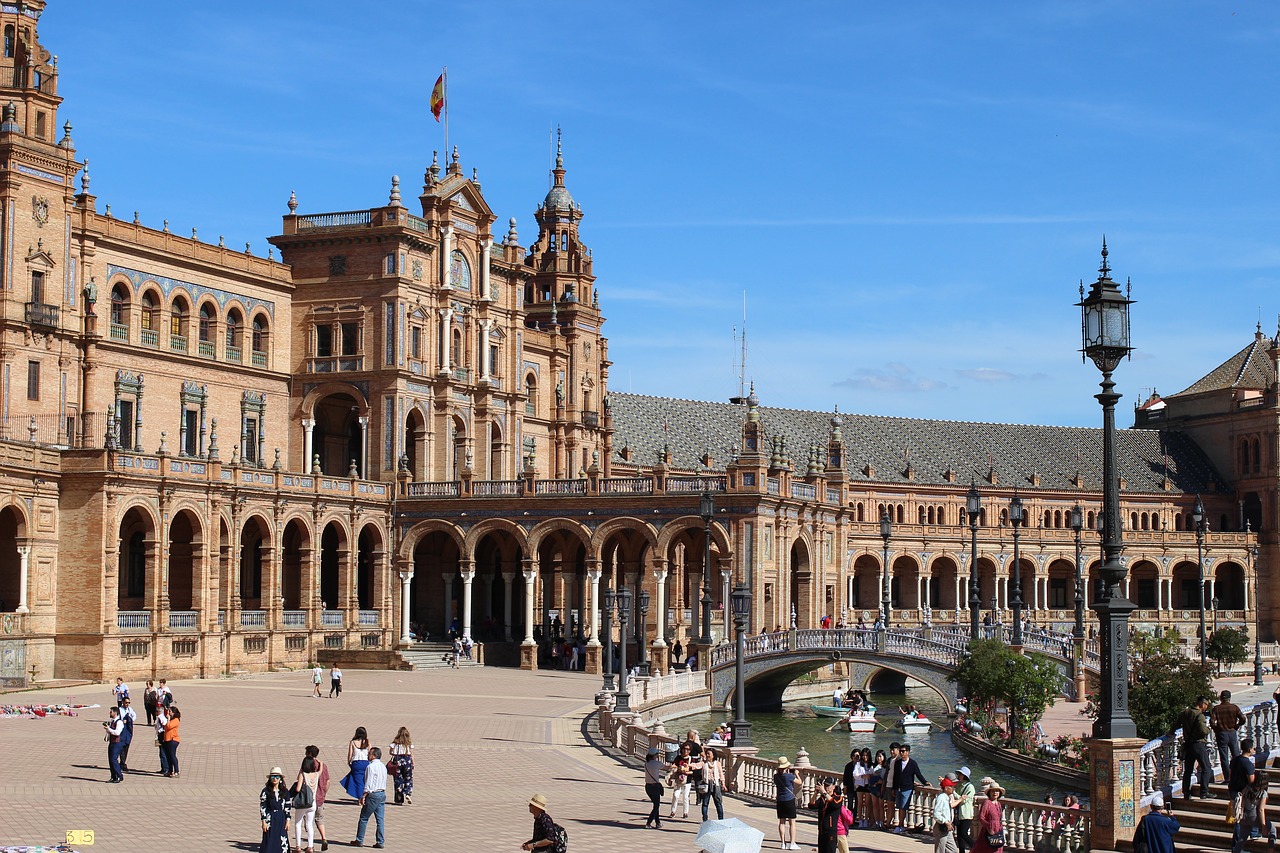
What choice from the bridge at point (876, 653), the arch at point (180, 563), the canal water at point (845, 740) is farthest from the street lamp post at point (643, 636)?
the arch at point (180, 563)

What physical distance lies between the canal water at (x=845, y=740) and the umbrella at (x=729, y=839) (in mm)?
18556

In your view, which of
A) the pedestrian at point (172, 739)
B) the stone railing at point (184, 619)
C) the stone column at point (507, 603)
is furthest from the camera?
the stone column at point (507, 603)

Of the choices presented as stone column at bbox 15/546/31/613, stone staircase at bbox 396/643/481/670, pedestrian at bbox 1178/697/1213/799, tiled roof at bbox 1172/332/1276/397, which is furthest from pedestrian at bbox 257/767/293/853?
tiled roof at bbox 1172/332/1276/397

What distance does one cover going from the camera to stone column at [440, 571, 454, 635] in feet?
257

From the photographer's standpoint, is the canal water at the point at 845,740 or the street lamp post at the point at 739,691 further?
the canal water at the point at 845,740

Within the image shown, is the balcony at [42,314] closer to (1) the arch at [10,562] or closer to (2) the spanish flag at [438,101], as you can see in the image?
(1) the arch at [10,562]

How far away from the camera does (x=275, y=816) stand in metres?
24.6

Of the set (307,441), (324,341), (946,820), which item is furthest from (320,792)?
(324,341)

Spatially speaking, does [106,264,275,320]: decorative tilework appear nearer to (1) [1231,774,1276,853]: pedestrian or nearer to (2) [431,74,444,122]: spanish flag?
(2) [431,74,444,122]: spanish flag

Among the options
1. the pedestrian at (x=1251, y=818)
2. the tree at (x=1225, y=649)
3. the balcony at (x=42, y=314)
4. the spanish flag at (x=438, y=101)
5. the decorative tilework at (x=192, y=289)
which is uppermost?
the spanish flag at (x=438, y=101)

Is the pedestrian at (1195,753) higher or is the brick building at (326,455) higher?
the brick building at (326,455)

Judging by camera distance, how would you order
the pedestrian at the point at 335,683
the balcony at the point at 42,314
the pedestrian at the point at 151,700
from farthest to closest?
the balcony at the point at 42,314, the pedestrian at the point at 335,683, the pedestrian at the point at 151,700

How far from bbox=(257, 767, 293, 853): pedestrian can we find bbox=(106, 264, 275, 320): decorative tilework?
47.2 metres

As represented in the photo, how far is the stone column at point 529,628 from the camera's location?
7344 cm
